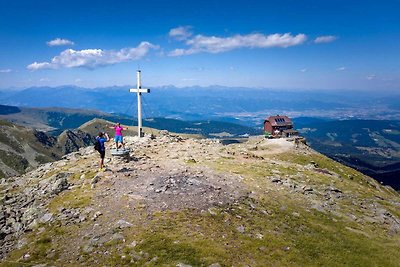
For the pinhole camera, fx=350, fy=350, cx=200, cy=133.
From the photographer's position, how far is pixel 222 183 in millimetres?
35719

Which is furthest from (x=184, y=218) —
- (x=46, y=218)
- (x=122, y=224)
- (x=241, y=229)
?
(x=46, y=218)

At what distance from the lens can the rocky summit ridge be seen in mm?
23297

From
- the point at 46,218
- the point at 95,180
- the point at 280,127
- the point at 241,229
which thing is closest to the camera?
the point at 241,229

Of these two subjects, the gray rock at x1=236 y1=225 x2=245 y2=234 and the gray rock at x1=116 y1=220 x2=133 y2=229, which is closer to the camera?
the gray rock at x1=116 y1=220 x2=133 y2=229

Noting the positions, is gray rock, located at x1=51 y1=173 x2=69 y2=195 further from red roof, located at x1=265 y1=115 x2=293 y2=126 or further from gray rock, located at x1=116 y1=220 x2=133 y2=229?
red roof, located at x1=265 y1=115 x2=293 y2=126

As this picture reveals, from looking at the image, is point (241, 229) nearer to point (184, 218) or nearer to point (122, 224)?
point (184, 218)

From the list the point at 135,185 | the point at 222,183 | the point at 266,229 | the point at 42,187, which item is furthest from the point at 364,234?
the point at 42,187

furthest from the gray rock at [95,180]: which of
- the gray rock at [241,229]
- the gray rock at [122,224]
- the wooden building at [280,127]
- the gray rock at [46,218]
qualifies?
the wooden building at [280,127]

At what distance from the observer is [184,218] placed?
27266 mm

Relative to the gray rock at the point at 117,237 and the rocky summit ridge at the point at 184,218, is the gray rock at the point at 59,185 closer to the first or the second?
the rocky summit ridge at the point at 184,218

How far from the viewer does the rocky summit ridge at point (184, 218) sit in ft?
76.4

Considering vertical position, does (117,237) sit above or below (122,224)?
below

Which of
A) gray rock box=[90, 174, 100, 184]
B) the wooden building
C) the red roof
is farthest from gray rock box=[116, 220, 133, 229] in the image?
the red roof

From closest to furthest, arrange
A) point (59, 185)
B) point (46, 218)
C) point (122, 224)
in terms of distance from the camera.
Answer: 1. point (122, 224)
2. point (46, 218)
3. point (59, 185)
